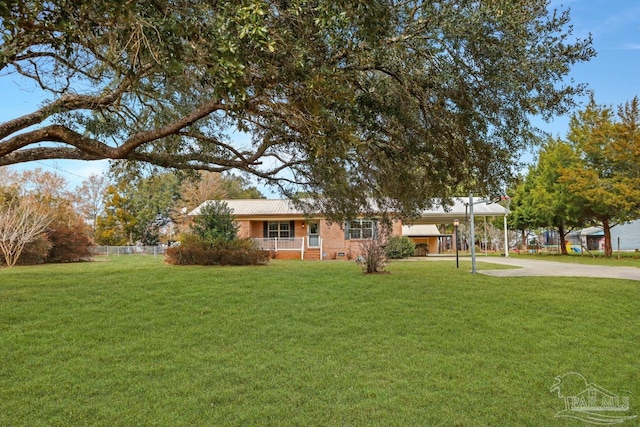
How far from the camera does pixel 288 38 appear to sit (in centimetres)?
481

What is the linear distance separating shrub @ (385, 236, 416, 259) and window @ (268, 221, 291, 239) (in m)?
6.79

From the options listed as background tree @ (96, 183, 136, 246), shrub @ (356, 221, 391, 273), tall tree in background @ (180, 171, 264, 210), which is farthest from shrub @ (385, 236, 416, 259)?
background tree @ (96, 183, 136, 246)

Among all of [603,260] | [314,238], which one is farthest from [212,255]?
[603,260]

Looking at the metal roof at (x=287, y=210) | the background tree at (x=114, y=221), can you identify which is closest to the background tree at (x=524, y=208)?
the metal roof at (x=287, y=210)

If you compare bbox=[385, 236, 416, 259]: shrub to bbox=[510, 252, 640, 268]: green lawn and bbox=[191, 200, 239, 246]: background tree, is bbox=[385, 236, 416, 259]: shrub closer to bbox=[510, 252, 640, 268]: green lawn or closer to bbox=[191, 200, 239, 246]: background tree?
bbox=[510, 252, 640, 268]: green lawn

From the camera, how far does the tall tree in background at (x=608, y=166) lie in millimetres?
23469

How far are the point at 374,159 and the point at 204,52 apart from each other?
15.5 ft

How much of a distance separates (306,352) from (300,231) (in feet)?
66.7

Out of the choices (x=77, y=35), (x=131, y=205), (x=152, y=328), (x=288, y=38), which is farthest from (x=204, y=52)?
(x=131, y=205)

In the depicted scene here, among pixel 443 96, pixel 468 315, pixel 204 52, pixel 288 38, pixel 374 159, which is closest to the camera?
pixel 204 52

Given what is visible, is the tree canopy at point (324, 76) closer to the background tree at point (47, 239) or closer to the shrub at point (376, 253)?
the shrub at point (376, 253)

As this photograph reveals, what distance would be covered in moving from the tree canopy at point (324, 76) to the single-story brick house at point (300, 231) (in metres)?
15.9

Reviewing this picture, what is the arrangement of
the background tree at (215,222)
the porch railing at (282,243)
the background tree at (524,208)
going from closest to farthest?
1. the background tree at (215,222)
2. the porch railing at (282,243)
3. the background tree at (524,208)

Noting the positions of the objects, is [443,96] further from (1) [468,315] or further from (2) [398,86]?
(1) [468,315]
